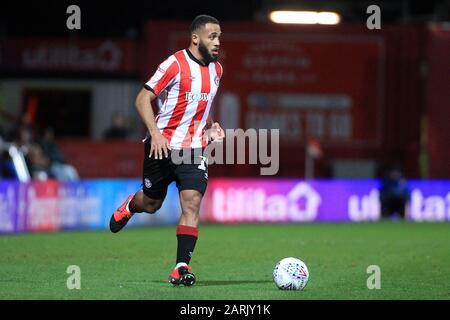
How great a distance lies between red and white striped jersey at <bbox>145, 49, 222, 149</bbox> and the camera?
9.43 metres

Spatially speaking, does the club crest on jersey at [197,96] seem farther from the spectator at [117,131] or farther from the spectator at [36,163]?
the spectator at [117,131]

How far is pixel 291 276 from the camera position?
29.1 feet

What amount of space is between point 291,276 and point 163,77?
199 centimetres

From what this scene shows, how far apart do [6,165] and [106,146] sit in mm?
2860

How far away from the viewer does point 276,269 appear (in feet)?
29.6

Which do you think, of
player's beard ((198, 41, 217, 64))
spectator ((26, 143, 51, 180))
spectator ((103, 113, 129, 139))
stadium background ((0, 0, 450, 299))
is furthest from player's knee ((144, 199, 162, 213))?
spectator ((103, 113, 129, 139))

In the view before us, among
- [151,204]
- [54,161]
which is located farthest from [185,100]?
[54,161]

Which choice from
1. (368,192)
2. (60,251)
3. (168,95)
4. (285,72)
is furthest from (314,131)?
(168,95)

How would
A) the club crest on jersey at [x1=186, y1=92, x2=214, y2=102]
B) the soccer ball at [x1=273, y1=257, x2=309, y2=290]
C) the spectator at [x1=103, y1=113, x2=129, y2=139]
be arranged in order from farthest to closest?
the spectator at [x1=103, y1=113, x2=129, y2=139] < the club crest on jersey at [x1=186, y1=92, x2=214, y2=102] < the soccer ball at [x1=273, y1=257, x2=309, y2=290]
